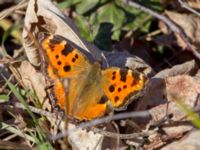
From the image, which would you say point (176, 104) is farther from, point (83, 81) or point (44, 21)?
point (44, 21)

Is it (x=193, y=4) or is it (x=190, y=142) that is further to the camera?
(x=193, y=4)

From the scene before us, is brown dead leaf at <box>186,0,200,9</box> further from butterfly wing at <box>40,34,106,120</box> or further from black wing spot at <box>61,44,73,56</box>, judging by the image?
black wing spot at <box>61,44,73,56</box>

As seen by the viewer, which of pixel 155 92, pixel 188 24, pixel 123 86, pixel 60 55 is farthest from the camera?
pixel 188 24

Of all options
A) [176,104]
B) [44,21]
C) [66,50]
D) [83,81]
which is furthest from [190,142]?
[44,21]

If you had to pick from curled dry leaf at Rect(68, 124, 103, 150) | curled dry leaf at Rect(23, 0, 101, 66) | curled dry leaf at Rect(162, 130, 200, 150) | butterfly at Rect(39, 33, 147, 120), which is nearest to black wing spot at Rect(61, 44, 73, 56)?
butterfly at Rect(39, 33, 147, 120)

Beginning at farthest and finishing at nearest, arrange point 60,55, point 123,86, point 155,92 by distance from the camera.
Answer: point 155,92, point 60,55, point 123,86

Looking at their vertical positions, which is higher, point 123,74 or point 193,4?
point 193,4

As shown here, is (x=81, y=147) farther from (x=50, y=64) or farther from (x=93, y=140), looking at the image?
(x=50, y=64)

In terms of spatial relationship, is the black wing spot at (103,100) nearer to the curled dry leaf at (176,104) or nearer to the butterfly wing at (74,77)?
the butterfly wing at (74,77)
